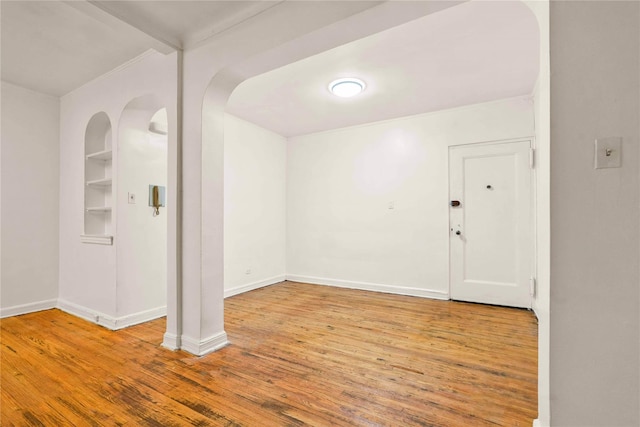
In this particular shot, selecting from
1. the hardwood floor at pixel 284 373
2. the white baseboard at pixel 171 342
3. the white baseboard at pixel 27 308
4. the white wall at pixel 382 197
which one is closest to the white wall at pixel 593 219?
the hardwood floor at pixel 284 373

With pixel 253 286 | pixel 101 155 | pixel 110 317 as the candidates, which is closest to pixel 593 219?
pixel 110 317

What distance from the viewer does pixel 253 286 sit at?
187 inches

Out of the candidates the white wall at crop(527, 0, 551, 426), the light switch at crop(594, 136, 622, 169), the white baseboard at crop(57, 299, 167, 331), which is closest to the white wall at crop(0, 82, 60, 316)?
the white baseboard at crop(57, 299, 167, 331)

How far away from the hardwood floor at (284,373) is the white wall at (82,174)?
260 millimetres

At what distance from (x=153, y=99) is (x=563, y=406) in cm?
367

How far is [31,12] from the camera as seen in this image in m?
2.23

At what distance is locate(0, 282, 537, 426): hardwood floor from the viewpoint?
1689mm

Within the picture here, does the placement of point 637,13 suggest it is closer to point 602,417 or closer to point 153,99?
point 602,417

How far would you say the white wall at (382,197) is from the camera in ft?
13.6

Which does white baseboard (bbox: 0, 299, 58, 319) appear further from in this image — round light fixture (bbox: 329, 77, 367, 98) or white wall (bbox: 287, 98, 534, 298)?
round light fixture (bbox: 329, 77, 367, 98)

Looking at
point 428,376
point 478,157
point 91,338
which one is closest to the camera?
point 428,376

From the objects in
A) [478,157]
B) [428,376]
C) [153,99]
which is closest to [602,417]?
[428,376]

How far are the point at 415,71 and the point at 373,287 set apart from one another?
3.07 metres

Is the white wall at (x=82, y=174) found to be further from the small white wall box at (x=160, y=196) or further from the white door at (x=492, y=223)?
the white door at (x=492, y=223)
